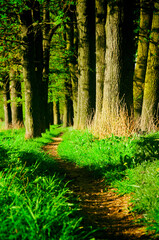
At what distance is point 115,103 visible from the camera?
576cm

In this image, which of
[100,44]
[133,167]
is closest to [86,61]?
[100,44]

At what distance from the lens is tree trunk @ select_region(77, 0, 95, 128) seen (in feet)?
26.9

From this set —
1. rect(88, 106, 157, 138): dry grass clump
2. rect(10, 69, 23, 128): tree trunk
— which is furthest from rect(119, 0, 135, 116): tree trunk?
rect(10, 69, 23, 128): tree trunk

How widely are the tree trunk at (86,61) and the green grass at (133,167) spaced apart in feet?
10.2

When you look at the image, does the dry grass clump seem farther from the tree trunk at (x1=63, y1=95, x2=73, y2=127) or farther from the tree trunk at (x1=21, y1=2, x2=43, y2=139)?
the tree trunk at (x1=63, y1=95, x2=73, y2=127)

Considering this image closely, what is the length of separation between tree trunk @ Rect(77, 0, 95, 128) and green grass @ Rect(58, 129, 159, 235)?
122 inches

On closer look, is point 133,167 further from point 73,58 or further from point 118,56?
point 73,58

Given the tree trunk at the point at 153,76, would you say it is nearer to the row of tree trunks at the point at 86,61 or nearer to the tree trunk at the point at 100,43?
the tree trunk at the point at 100,43

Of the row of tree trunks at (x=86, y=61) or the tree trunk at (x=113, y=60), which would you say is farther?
the row of tree trunks at (x=86, y=61)

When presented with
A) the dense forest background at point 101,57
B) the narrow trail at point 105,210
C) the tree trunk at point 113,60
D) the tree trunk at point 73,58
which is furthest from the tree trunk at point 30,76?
the narrow trail at point 105,210

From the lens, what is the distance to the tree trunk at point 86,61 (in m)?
8.20

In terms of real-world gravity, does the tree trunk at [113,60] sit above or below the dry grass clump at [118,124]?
above

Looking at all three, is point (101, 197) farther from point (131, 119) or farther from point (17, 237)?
point (131, 119)

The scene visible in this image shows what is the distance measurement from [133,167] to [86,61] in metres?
6.18
